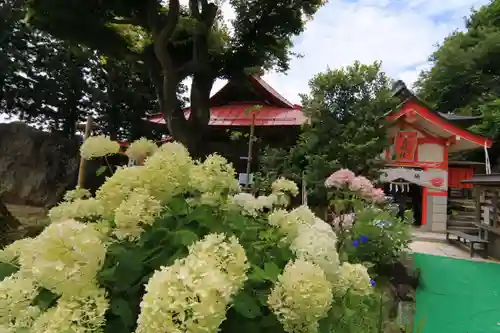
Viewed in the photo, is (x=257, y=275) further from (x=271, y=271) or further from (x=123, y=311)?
(x=123, y=311)

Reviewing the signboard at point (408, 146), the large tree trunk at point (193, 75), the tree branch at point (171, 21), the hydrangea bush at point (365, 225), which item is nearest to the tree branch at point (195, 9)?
Result: the large tree trunk at point (193, 75)

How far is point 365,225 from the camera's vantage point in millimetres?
5215

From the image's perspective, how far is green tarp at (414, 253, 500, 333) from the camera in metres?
4.37

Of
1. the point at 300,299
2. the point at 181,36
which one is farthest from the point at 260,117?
the point at 300,299

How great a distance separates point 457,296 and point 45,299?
5.90 meters

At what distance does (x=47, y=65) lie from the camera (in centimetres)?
1543

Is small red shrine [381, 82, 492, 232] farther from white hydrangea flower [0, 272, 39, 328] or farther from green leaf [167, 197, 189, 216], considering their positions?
white hydrangea flower [0, 272, 39, 328]

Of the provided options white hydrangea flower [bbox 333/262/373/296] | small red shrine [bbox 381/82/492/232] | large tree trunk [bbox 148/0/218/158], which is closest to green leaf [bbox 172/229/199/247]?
white hydrangea flower [bbox 333/262/373/296]

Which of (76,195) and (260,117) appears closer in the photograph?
(76,195)

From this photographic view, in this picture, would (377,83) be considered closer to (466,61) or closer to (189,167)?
(189,167)

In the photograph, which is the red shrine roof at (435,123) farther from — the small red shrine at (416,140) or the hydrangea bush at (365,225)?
the hydrangea bush at (365,225)

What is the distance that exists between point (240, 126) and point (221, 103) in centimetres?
200

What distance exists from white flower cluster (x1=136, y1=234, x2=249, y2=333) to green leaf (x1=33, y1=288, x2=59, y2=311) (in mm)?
342

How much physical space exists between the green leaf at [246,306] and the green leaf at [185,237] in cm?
18
